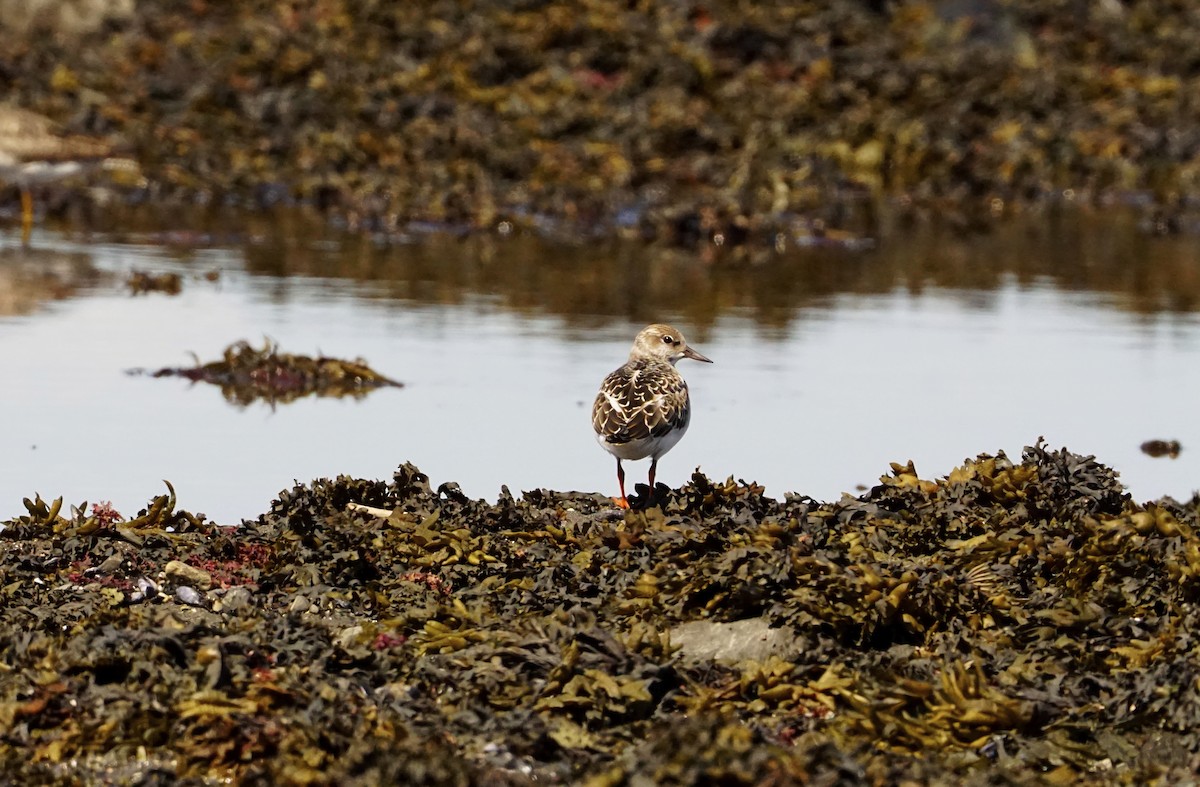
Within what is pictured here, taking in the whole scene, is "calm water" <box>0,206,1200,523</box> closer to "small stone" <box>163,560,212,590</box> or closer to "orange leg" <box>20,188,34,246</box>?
"orange leg" <box>20,188,34,246</box>

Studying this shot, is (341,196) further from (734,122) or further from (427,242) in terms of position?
(734,122)

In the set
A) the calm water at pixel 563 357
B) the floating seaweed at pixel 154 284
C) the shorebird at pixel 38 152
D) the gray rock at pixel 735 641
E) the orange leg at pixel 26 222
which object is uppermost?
the shorebird at pixel 38 152

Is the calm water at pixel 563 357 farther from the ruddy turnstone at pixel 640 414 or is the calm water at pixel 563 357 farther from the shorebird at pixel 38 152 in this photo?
the ruddy turnstone at pixel 640 414

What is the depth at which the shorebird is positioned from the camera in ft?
64.0

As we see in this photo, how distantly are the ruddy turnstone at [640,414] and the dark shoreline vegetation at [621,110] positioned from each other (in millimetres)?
11993

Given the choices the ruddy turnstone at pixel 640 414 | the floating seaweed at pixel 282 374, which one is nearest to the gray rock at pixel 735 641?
the ruddy turnstone at pixel 640 414

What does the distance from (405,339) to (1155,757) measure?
9.17 meters

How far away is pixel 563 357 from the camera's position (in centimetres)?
1390

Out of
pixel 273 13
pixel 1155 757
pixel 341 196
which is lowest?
pixel 1155 757

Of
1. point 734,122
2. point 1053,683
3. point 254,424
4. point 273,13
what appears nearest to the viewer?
point 1053,683

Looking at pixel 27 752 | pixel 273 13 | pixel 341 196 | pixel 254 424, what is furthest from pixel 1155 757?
pixel 273 13

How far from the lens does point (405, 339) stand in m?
14.6

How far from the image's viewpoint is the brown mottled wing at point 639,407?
28.9 feet

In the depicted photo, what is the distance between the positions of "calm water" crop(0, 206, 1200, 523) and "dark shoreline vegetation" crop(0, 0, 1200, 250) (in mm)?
2434
